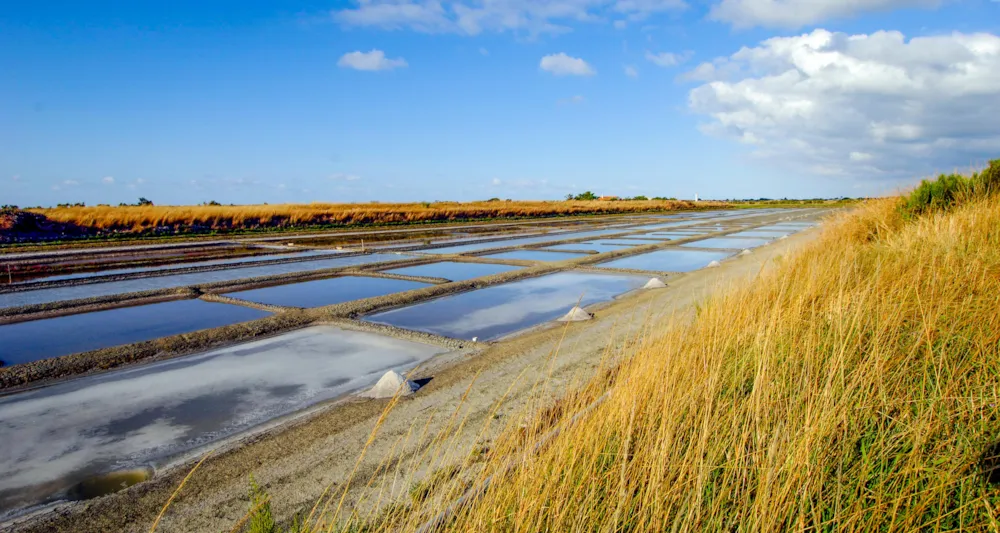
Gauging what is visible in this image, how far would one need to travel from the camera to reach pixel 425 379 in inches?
203

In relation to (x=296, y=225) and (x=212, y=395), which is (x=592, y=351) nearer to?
(x=212, y=395)

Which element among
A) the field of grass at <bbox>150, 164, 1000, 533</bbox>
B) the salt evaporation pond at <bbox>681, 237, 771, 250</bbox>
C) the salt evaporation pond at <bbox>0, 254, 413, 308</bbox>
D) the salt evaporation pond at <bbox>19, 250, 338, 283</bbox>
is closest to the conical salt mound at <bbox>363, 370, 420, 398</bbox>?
the field of grass at <bbox>150, 164, 1000, 533</bbox>

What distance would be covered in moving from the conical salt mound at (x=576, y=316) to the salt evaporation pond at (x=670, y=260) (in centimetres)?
582

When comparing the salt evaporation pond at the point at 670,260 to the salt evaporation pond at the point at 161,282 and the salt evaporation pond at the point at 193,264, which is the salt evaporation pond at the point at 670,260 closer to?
the salt evaporation pond at the point at 161,282

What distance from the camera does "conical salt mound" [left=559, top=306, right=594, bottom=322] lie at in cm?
756

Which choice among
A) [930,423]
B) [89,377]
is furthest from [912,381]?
[89,377]

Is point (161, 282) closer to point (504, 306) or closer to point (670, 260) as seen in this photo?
point (504, 306)

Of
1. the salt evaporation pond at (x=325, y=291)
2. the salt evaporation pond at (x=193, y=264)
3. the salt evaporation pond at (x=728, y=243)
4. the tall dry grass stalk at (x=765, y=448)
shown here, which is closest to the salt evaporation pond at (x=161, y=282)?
the salt evaporation pond at (x=193, y=264)

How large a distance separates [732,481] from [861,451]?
0.79 metres

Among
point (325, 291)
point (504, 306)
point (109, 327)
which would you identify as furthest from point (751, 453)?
point (325, 291)

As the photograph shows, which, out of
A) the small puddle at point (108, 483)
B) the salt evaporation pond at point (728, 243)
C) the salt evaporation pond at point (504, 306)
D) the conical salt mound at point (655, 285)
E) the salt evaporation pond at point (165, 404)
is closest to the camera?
the small puddle at point (108, 483)

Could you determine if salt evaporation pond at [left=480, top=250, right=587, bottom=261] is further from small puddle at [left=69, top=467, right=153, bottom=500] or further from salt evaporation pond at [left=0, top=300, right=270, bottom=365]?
small puddle at [left=69, top=467, right=153, bottom=500]

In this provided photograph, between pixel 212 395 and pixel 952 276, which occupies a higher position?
pixel 952 276

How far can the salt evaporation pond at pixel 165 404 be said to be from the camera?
372cm
